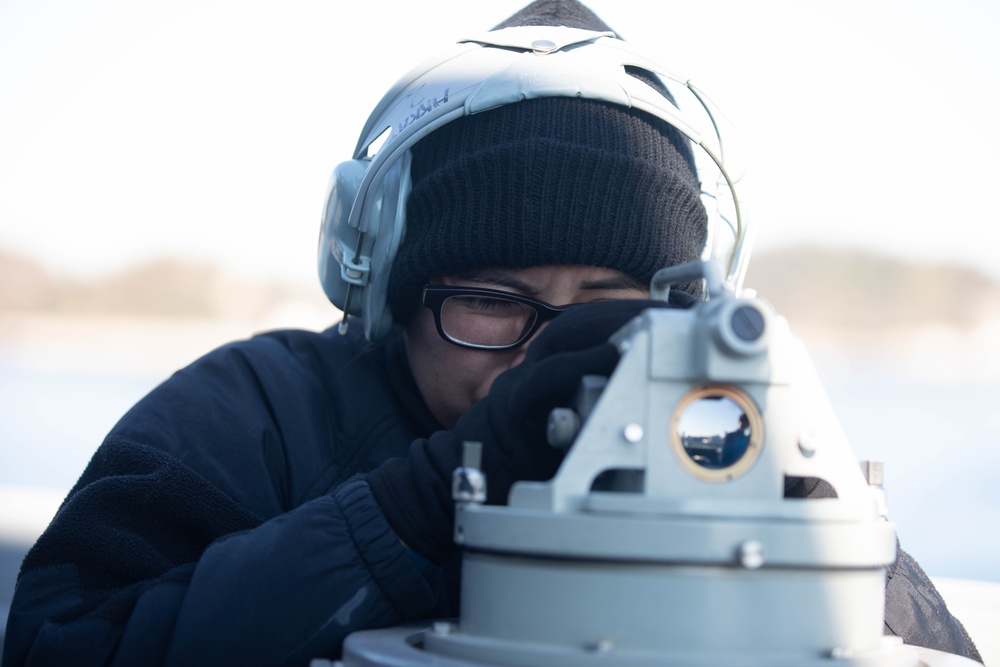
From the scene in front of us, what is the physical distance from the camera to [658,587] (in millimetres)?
754

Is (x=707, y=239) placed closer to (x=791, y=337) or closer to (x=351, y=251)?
(x=351, y=251)

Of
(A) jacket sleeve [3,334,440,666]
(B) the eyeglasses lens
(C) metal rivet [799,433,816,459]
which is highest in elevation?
(B) the eyeglasses lens

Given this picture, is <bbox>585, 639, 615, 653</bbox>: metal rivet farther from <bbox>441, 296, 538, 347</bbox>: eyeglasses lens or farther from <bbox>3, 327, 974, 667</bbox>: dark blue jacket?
<bbox>441, 296, 538, 347</bbox>: eyeglasses lens

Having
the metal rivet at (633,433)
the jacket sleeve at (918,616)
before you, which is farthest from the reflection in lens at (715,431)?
the jacket sleeve at (918,616)

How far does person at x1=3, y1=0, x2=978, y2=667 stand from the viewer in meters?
1.02

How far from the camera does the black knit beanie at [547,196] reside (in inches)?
58.7

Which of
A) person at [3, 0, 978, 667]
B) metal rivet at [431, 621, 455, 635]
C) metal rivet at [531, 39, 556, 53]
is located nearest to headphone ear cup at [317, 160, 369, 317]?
person at [3, 0, 978, 667]

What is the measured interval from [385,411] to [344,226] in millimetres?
299

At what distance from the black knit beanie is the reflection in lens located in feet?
2.24

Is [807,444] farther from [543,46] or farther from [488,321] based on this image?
[543,46]

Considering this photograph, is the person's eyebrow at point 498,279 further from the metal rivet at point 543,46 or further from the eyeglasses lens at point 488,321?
the metal rivet at point 543,46

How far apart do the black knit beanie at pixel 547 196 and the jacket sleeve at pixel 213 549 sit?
1.05 ft

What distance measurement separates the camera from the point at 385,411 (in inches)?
63.9

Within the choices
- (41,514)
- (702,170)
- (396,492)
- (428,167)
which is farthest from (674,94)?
(41,514)
